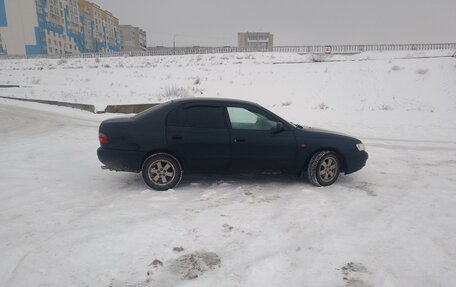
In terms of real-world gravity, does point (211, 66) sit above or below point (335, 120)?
above

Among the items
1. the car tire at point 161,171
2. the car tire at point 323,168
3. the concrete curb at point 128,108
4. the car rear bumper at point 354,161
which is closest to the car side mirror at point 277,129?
the car tire at point 323,168

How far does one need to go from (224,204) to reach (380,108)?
13679 millimetres

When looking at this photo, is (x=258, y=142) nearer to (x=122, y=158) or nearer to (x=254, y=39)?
(x=122, y=158)

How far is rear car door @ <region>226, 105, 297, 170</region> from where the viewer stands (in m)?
5.39

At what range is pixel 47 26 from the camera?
82500 mm

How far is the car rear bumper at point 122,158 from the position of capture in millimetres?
5234

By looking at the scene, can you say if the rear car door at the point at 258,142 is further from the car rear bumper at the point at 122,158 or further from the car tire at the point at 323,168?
the car rear bumper at the point at 122,158

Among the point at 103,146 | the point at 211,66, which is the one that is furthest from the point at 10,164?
the point at 211,66

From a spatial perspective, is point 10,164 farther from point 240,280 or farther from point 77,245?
point 240,280

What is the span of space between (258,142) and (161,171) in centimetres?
171

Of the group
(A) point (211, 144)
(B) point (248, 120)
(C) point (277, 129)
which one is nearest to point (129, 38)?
(B) point (248, 120)

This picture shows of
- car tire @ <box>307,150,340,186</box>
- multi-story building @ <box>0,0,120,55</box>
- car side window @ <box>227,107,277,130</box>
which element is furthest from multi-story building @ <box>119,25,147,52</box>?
car tire @ <box>307,150,340,186</box>

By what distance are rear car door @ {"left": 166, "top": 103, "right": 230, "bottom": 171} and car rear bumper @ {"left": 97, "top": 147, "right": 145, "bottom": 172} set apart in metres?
0.59

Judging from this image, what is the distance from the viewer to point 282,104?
1681cm
